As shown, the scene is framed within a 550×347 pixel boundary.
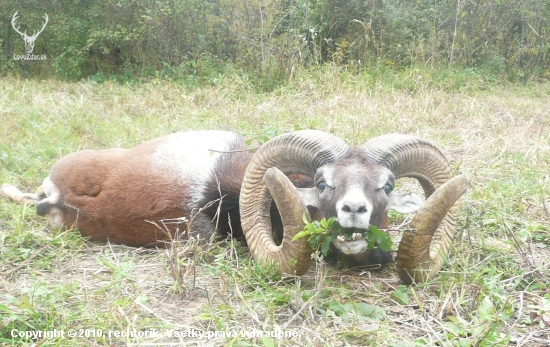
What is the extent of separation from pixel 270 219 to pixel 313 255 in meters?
0.94

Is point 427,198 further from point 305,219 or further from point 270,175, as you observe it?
point 270,175

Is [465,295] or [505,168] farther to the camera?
[505,168]

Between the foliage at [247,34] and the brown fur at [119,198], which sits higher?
the foliage at [247,34]

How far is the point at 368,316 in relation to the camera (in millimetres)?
3789

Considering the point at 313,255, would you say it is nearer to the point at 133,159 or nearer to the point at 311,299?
the point at 311,299

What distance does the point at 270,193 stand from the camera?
14.8 ft

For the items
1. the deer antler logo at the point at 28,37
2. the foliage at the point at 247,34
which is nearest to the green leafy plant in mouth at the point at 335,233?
the foliage at the point at 247,34

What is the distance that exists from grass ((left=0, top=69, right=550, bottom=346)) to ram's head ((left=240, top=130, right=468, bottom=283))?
17 centimetres

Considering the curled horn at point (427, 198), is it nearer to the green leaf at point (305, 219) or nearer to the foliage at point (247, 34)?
the green leaf at point (305, 219)

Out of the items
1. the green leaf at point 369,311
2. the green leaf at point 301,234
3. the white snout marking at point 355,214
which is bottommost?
the green leaf at point 369,311

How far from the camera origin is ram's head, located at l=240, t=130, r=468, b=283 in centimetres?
411

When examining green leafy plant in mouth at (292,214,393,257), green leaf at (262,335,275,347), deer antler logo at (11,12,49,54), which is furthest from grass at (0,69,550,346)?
deer antler logo at (11,12,49,54)

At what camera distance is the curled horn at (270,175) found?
4.33 metres

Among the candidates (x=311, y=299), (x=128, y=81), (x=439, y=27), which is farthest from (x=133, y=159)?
(x=439, y=27)
